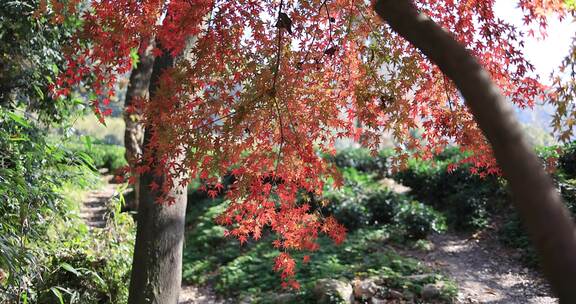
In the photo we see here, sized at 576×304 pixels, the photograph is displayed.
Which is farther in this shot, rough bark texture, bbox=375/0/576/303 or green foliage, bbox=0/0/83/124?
green foliage, bbox=0/0/83/124

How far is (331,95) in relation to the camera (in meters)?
3.54

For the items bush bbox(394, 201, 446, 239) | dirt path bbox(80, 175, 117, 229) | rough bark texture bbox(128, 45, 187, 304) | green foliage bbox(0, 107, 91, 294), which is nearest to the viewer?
green foliage bbox(0, 107, 91, 294)

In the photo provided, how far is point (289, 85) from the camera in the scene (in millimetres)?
3229

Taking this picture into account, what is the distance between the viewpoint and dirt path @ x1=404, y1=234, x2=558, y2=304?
17.4 ft

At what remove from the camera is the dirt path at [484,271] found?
209 inches

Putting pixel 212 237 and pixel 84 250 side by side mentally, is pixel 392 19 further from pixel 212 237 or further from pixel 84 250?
pixel 212 237

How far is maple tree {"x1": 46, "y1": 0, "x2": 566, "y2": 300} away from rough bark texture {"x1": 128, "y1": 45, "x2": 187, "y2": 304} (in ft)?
1.71

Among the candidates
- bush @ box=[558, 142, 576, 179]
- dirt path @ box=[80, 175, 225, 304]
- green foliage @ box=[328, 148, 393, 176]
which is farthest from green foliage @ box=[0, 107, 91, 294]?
green foliage @ box=[328, 148, 393, 176]

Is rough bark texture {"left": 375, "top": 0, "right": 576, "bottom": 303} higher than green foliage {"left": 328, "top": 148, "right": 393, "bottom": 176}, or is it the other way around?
green foliage {"left": 328, "top": 148, "right": 393, "bottom": 176}

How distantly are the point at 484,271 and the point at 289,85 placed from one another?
442 centimetres

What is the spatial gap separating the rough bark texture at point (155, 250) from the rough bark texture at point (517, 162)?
105 inches

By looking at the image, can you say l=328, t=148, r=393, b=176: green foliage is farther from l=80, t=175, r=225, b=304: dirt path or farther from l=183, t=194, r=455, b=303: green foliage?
l=80, t=175, r=225, b=304: dirt path

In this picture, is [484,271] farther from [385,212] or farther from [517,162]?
[517,162]

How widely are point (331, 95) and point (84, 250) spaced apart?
275cm
